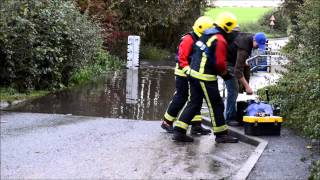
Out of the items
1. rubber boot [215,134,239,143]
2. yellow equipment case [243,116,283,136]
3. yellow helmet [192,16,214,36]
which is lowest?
rubber boot [215,134,239,143]

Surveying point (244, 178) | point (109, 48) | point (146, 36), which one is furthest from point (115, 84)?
point (146, 36)

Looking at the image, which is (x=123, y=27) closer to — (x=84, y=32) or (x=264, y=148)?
(x=84, y=32)

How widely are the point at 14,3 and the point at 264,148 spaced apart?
6126 millimetres

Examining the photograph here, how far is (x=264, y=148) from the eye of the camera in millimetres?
8562

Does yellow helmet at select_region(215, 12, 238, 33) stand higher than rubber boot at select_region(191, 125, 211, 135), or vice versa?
yellow helmet at select_region(215, 12, 238, 33)

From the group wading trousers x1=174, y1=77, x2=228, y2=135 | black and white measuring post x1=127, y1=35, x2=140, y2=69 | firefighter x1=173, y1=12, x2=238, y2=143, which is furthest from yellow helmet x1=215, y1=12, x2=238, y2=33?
black and white measuring post x1=127, y1=35, x2=140, y2=69

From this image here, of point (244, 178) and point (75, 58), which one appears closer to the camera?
point (244, 178)

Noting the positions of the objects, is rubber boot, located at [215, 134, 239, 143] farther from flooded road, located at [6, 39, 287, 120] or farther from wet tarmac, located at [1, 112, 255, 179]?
flooded road, located at [6, 39, 287, 120]

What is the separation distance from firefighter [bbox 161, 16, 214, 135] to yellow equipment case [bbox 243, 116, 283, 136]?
0.75 meters

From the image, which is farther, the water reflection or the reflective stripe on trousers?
the water reflection

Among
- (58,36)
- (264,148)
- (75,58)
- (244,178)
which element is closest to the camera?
(244,178)

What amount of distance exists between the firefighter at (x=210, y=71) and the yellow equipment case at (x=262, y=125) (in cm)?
50

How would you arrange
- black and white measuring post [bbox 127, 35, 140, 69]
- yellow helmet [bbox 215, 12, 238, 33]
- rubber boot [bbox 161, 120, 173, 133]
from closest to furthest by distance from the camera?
yellow helmet [bbox 215, 12, 238, 33]
rubber boot [bbox 161, 120, 173, 133]
black and white measuring post [bbox 127, 35, 140, 69]

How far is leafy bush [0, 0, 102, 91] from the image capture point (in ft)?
39.5
